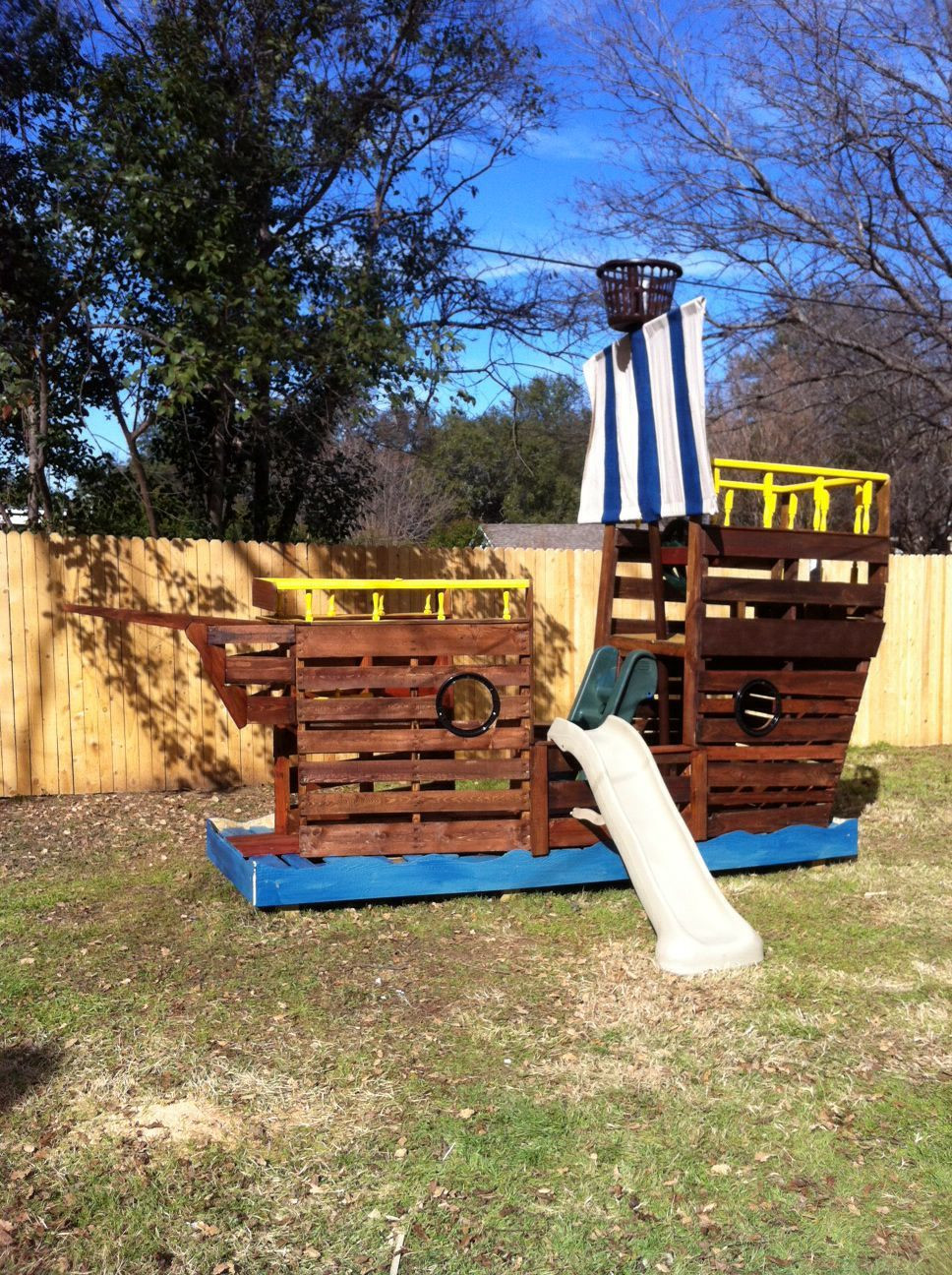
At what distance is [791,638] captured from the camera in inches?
244

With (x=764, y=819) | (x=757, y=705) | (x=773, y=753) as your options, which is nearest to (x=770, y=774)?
(x=773, y=753)

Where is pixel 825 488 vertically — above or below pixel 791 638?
above

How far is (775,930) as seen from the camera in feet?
17.4

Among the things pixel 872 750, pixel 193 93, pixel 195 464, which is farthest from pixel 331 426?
pixel 872 750

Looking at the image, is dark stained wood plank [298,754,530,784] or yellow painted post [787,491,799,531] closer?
dark stained wood plank [298,754,530,784]

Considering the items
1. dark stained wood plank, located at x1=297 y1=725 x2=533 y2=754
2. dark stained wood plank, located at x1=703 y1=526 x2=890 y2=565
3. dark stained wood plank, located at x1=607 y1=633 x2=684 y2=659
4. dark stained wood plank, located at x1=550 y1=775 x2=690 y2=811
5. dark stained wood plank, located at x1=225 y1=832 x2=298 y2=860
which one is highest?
dark stained wood plank, located at x1=703 y1=526 x2=890 y2=565

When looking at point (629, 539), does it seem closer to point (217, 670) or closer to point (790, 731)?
point (790, 731)

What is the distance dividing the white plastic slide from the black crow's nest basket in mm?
2345

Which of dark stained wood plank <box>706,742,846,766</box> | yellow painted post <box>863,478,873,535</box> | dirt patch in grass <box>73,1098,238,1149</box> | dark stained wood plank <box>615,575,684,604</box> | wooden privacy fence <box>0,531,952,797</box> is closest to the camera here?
dirt patch in grass <box>73,1098,238,1149</box>

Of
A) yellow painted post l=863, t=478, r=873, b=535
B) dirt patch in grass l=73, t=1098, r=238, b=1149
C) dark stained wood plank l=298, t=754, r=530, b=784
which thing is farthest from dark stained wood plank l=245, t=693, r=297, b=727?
yellow painted post l=863, t=478, r=873, b=535

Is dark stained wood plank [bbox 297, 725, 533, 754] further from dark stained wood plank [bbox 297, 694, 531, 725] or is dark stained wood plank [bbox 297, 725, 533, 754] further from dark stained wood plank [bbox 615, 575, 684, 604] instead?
dark stained wood plank [bbox 615, 575, 684, 604]

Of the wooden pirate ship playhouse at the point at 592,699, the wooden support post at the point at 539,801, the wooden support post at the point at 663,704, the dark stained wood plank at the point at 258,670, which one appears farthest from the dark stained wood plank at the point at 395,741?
the wooden support post at the point at 663,704

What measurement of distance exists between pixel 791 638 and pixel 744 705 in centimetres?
47

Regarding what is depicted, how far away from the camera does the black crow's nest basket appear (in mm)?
6227
